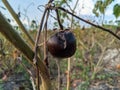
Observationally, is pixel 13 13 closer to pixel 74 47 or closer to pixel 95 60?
pixel 74 47

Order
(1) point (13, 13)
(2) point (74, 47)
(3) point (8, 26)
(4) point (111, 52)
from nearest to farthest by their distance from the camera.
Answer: (3) point (8, 26)
(2) point (74, 47)
(1) point (13, 13)
(4) point (111, 52)

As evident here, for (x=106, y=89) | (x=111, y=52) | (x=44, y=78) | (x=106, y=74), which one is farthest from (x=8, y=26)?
(x=111, y=52)

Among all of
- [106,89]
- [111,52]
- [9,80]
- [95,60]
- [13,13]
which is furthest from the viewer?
[111,52]

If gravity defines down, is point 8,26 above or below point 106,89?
above

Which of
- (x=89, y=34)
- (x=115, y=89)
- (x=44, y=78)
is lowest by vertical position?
(x=115, y=89)

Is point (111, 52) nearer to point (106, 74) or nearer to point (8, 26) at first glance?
point (106, 74)

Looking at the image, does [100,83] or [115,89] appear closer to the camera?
[115,89]
